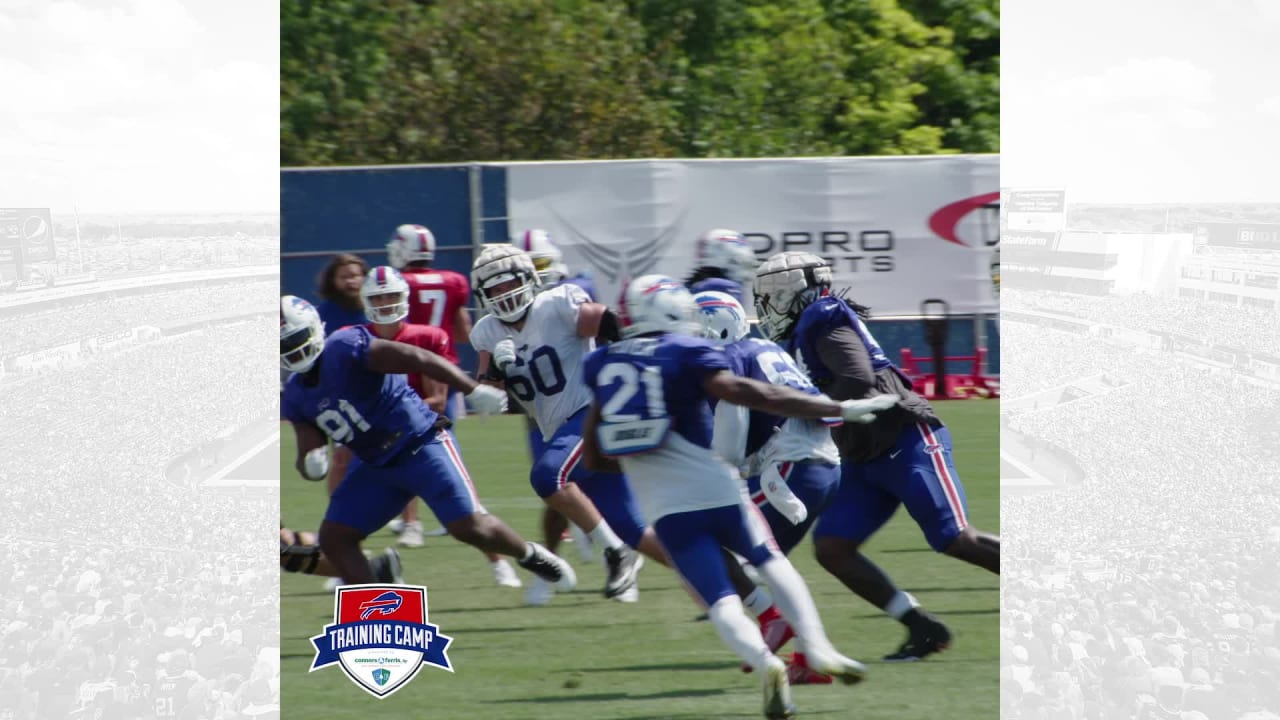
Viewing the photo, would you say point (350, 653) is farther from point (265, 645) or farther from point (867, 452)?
point (867, 452)

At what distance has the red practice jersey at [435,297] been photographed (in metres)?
7.89

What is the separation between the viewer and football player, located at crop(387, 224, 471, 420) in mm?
7918

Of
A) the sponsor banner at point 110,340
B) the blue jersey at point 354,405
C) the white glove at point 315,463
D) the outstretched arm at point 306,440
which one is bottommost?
the white glove at point 315,463

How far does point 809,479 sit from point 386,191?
5.85 metres

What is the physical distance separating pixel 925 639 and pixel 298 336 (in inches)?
102

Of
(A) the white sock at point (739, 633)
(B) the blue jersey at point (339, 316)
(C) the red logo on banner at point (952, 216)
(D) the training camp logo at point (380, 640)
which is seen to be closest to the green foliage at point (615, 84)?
(C) the red logo on banner at point (952, 216)

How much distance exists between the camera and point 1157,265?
6301 millimetres

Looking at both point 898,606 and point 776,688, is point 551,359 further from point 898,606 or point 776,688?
point 776,688

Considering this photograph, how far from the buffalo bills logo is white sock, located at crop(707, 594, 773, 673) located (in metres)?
1.67

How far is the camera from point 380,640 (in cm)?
583

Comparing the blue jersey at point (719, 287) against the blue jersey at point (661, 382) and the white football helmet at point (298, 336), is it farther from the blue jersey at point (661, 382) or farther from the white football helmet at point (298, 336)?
the white football helmet at point (298, 336)

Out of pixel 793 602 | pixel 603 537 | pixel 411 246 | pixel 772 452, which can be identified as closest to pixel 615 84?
pixel 411 246

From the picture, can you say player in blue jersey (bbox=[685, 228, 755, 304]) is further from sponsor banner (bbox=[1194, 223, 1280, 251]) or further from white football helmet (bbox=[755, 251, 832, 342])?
sponsor banner (bbox=[1194, 223, 1280, 251])

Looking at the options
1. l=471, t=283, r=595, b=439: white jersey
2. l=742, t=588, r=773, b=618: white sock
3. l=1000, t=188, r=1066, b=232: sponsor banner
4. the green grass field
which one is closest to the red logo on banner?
the green grass field
